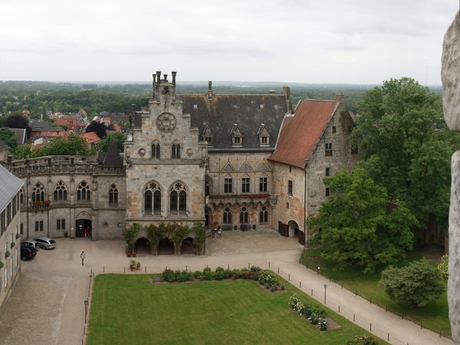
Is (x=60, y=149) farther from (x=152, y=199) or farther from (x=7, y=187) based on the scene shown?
(x=7, y=187)

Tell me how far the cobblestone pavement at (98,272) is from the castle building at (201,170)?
2854mm

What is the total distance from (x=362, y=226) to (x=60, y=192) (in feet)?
109

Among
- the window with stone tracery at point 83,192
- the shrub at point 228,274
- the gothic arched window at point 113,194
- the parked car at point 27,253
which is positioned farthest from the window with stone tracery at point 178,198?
the parked car at point 27,253

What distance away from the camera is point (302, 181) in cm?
5841

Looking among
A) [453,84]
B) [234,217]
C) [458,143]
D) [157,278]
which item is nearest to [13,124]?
[234,217]

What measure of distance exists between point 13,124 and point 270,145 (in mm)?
103257

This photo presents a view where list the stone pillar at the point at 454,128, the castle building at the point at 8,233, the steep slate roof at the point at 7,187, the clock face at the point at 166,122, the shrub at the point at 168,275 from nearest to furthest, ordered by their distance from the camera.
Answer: the stone pillar at the point at 454,128, the steep slate roof at the point at 7,187, the castle building at the point at 8,233, the shrub at the point at 168,275, the clock face at the point at 166,122

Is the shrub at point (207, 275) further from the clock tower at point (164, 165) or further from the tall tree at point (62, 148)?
the tall tree at point (62, 148)

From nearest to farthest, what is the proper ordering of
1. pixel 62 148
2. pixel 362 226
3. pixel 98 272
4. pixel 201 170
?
pixel 362 226
pixel 98 272
pixel 201 170
pixel 62 148

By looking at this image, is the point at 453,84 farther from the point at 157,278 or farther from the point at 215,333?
the point at 157,278

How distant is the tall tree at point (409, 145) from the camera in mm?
50250

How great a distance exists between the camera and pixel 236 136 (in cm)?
6275

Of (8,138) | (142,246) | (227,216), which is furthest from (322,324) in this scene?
(8,138)

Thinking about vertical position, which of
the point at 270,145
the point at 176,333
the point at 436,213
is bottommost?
the point at 176,333
